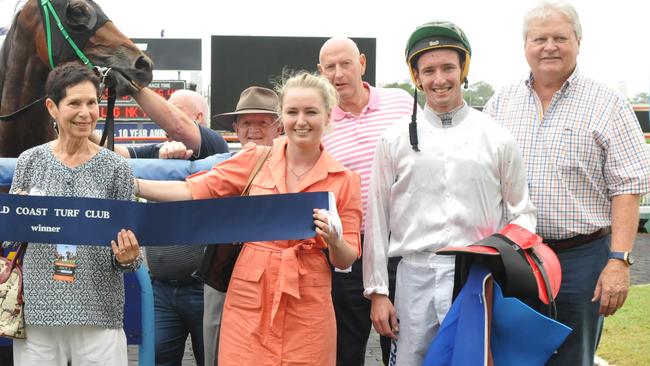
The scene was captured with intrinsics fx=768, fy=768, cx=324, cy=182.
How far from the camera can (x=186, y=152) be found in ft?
11.6

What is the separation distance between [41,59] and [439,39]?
81.2 inches

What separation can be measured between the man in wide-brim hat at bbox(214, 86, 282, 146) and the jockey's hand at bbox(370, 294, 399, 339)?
63.4 inches

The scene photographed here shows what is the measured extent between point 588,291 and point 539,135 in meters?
0.74

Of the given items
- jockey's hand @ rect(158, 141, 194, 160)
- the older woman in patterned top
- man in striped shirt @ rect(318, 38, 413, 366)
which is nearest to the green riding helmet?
man in striped shirt @ rect(318, 38, 413, 366)

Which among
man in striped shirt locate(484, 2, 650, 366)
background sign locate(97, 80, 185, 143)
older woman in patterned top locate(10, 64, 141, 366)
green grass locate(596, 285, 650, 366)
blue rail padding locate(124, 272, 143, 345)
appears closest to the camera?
older woman in patterned top locate(10, 64, 141, 366)

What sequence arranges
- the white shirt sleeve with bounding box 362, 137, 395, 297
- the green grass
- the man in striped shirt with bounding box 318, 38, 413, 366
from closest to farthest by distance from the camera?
1. the white shirt sleeve with bounding box 362, 137, 395, 297
2. the man in striped shirt with bounding box 318, 38, 413, 366
3. the green grass

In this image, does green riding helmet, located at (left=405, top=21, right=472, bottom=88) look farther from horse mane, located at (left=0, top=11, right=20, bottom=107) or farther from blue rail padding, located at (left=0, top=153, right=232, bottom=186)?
horse mane, located at (left=0, top=11, right=20, bottom=107)

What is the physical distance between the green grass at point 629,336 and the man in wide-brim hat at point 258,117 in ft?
11.5

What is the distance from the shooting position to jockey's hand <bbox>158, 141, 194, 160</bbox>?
3436 mm

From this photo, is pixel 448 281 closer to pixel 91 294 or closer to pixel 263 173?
pixel 263 173

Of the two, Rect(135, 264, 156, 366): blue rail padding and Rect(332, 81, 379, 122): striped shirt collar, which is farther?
Rect(332, 81, 379, 122): striped shirt collar

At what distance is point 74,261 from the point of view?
2881 millimetres

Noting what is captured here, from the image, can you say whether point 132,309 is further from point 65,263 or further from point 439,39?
point 439,39

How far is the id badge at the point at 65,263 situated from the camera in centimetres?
285
